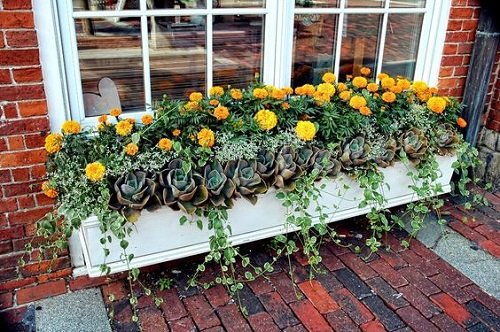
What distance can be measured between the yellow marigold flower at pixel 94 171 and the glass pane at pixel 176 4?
866mm

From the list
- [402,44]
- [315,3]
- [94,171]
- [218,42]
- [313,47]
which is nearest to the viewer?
[94,171]

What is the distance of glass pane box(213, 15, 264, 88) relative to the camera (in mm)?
2512

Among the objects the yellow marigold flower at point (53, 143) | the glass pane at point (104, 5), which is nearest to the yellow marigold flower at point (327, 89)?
the glass pane at point (104, 5)

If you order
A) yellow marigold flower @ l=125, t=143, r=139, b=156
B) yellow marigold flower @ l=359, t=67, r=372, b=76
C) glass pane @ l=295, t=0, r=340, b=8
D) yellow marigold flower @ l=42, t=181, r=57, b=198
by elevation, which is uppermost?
glass pane @ l=295, t=0, r=340, b=8

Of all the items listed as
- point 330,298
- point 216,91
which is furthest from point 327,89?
point 330,298

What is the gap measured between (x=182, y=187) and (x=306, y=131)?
708 millimetres

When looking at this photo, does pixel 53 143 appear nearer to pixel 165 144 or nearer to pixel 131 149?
pixel 131 149

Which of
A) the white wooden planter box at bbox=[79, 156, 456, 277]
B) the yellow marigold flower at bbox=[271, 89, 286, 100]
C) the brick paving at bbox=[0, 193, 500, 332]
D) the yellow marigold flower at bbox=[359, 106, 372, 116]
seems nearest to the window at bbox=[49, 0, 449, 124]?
the yellow marigold flower at bbox=[271, 89, 286, 100]

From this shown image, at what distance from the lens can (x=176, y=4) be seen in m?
2.35

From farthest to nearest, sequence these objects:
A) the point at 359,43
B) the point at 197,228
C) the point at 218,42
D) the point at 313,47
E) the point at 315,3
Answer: the point at 359,43 → the point at 313,47 → the point at 315,3 → the point at 218,42 → the point at 197,228

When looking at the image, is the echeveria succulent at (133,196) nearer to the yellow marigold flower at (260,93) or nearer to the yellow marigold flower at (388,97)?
the yellow marigold flower at (260,93)

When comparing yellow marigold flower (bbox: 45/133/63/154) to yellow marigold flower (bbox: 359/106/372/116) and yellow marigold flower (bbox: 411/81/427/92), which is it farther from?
yellow marigold flower (bbox: 411/81/427/92)

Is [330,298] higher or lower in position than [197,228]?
lower

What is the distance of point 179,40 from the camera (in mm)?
2428
